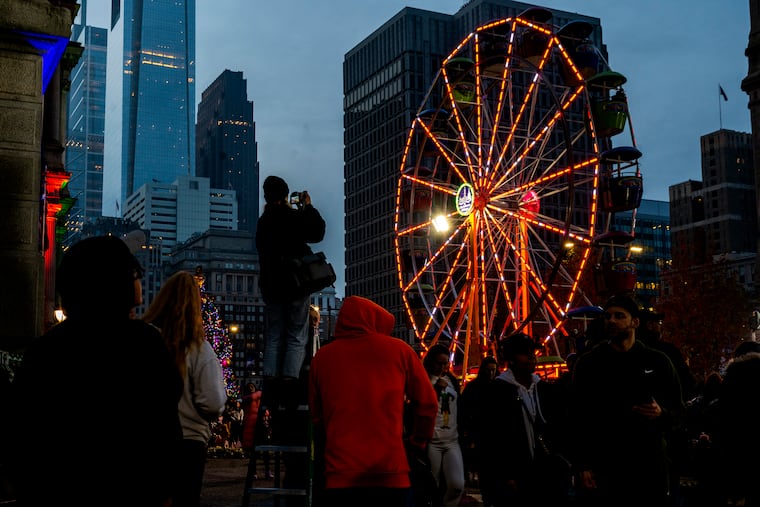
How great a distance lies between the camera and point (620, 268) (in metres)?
24.7

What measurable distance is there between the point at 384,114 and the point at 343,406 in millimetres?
125667

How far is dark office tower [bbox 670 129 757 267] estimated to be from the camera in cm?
14075

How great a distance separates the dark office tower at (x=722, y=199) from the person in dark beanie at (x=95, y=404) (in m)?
141

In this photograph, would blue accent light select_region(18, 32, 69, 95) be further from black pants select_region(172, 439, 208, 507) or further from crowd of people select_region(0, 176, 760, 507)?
black pants select_region(172, 439, 208, 507)

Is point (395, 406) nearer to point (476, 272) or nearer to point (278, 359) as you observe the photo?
point (278, 359)

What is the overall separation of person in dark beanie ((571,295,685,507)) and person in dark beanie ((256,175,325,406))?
2.50m

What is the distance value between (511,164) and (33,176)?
699 inches

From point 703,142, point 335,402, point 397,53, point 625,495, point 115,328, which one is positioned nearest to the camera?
point 115,328

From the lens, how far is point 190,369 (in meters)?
6.08

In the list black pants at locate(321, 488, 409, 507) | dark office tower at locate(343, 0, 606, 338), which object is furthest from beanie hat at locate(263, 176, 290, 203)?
dark office tower at locate(343, 0, 606, 338)

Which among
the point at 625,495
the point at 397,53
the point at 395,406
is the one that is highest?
the point at 397,53

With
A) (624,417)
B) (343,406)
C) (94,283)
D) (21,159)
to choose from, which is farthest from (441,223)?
(94,283)

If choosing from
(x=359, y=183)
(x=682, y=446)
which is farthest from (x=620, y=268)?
(x=359, y=183)

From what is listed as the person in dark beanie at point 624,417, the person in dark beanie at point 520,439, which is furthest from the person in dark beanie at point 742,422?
the person in dark beanie at point 624,417
